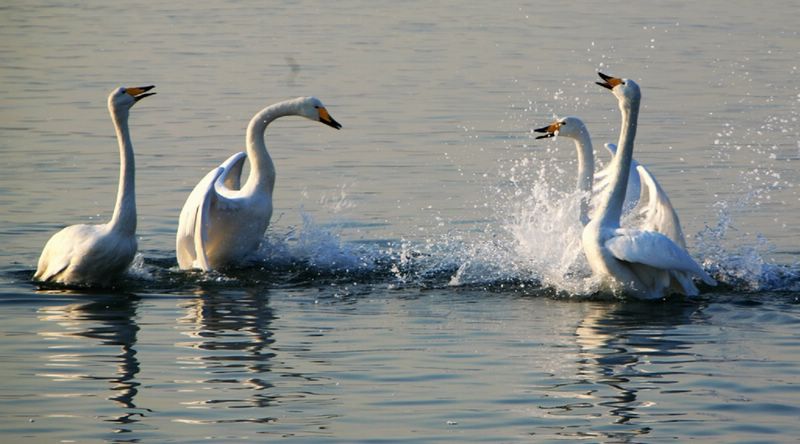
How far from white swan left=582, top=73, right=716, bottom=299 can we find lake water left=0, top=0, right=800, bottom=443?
0.59 feet

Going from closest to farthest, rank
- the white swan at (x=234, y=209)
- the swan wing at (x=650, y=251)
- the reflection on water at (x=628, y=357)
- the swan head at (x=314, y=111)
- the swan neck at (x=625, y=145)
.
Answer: the reflection on water at (x=628, y=357), the swan wing at (x=650, y=251), the swan neck at (x=625, y=145), the white swan at (x=234, y=209), the swan head at (x=314, y=111)

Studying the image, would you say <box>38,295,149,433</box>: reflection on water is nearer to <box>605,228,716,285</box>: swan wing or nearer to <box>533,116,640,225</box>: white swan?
<box>605,228,716,285</box>: swan wing

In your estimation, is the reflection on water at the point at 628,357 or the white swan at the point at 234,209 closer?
the reflection on water at the point at 628,357

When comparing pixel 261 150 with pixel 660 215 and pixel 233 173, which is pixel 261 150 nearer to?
pixel 233 173

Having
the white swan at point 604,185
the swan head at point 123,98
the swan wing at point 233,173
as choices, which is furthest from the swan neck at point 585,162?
the swan head at point 123,98

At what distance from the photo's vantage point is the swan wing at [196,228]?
11.9 m

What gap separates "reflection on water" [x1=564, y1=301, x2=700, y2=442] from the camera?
829 centimetres

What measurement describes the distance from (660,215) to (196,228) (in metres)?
3.65

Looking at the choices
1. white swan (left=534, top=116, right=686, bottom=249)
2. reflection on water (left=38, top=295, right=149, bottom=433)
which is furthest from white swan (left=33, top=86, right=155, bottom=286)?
white swan (left=534, top=116, right=686, bottom=249)

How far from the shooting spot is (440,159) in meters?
17.1

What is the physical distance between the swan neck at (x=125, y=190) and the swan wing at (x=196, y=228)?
514 millimetres

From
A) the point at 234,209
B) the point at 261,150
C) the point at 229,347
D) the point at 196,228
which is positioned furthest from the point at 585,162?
the point at 229,347

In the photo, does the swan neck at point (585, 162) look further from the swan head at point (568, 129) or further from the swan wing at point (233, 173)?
the swan wing at point (233, 173)

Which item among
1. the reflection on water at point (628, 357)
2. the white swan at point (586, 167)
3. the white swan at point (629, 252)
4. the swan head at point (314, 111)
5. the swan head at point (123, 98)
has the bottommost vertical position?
the reflection on water at point (628, 357)
